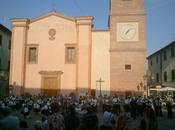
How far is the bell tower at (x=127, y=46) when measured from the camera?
2994cm

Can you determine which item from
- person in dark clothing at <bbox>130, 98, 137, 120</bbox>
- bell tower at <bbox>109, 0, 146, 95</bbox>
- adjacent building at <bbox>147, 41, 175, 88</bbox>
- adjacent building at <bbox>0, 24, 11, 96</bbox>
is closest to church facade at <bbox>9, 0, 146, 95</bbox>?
bell tower at <bbox>109, 0, 146, 95</bbox>

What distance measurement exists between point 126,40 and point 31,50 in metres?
10.2

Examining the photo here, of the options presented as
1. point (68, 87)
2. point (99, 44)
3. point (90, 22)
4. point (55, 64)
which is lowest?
point (68, 87)

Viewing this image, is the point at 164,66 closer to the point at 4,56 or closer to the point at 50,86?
the point at 50,86

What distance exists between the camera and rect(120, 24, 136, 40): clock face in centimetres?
3069

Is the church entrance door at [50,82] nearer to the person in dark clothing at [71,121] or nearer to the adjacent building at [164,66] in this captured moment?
the adjacent building at [164,66]

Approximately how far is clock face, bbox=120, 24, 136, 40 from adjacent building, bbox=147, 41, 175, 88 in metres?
9.96

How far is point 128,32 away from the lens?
30766 mm

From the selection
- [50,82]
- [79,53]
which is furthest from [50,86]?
[79,53]

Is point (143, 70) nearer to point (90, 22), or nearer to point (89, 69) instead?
point (89, 69)

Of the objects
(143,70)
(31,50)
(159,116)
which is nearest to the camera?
(159,116)

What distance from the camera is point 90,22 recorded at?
30609mm

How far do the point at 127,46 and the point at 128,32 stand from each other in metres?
1.50

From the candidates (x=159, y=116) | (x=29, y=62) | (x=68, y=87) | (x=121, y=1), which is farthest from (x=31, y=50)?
(x=159, y=116)
